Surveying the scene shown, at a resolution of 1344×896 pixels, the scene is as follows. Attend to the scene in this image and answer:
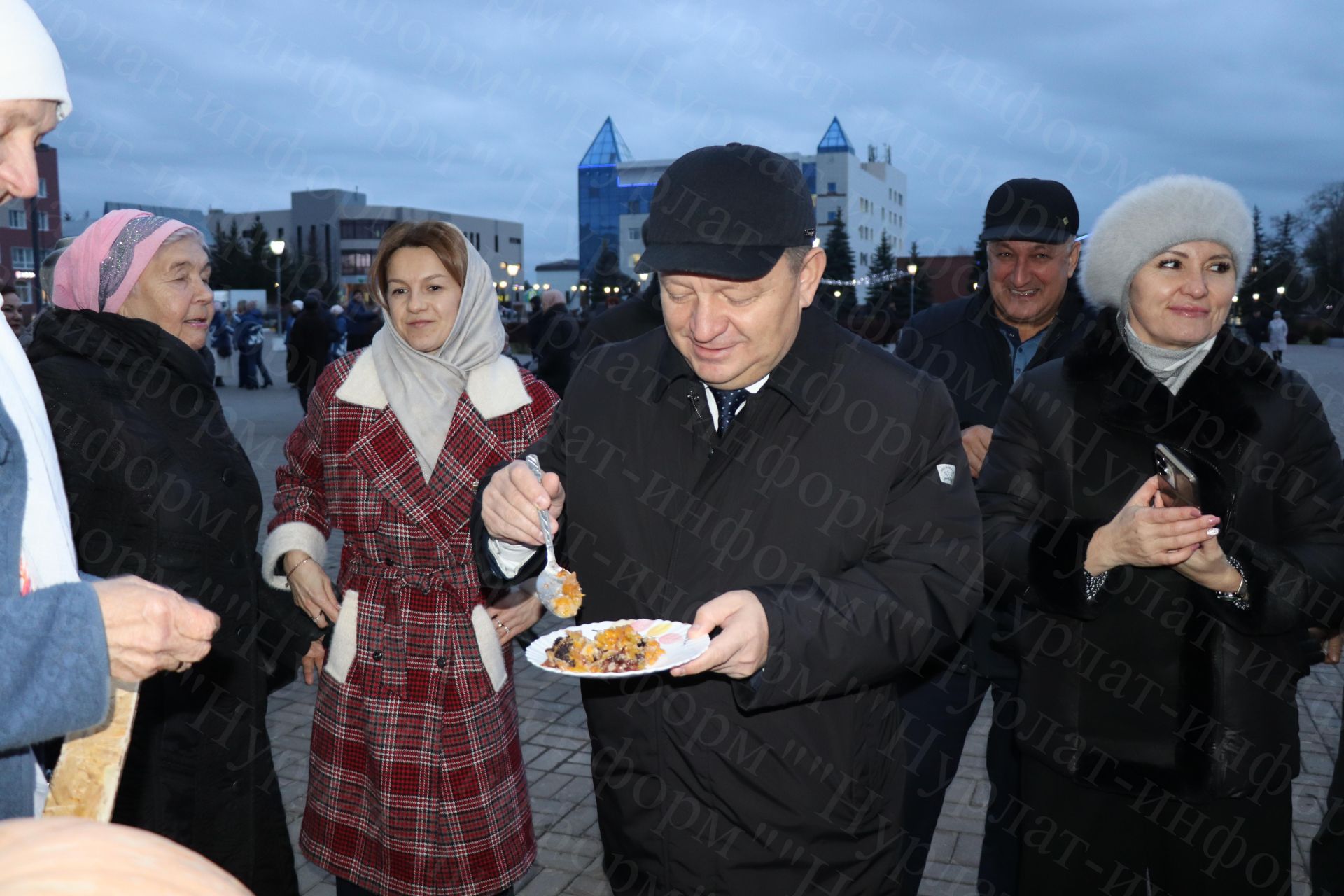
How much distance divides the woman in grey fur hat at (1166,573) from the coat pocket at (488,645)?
1.60m

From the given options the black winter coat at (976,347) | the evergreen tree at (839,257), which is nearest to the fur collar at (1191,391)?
the black winter coat at (976,347)

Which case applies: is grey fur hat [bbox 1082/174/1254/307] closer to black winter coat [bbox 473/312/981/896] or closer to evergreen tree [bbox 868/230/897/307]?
black winter coat [bbox 473/312/981/896]

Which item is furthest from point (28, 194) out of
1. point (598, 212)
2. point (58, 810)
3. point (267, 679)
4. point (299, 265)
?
point (598, 212)

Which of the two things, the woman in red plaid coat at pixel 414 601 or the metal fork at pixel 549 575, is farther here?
the woman in red plaid coat at pixel 414 601

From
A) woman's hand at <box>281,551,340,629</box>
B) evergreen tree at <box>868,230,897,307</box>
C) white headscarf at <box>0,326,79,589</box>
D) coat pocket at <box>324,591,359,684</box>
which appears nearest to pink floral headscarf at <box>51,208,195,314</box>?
woman's hand at <box>281,551,340,629</box>

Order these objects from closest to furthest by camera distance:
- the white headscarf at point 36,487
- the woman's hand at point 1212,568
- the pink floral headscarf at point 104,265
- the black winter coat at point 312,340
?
the white headscarf at point 36,487
the woman's hand at point 1212,568
the pink floral headscarf at point 104,265
the black winter coat at point 312,340

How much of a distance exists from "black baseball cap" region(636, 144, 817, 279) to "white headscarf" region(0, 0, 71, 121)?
114 cm

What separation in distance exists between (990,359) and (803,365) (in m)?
2.27

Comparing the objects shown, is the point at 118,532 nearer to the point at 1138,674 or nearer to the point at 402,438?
the point at 402,438

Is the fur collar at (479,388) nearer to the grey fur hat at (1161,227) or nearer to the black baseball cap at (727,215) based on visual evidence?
the black baseball cap at (727,215)

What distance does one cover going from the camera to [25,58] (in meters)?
1.82

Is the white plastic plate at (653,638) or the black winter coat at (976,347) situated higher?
the black winter coat at (976,347)

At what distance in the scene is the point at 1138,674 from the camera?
2885 millimetres

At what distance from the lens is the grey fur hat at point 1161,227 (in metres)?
2.99
